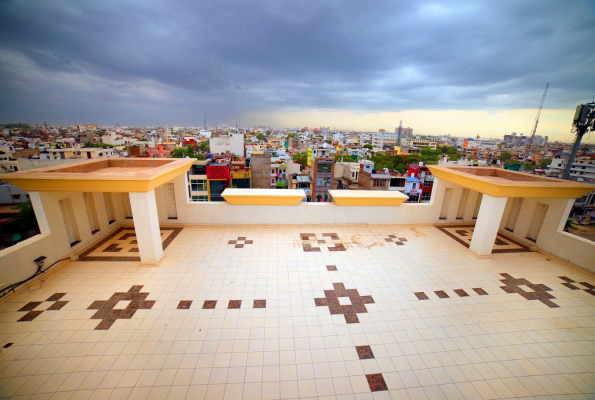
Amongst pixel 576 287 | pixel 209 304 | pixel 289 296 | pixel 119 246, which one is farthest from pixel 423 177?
pixel 119 246

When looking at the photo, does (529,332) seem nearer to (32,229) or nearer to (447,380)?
(447,380)

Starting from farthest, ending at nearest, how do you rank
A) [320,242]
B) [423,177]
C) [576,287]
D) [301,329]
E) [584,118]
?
[423,177], [584,118], [320,242], [576,287], [301,329]

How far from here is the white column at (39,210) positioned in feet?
13.2

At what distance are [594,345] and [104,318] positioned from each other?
6.96m

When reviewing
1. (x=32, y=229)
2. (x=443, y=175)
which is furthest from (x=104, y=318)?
(x=32, y=229)

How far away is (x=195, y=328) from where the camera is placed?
3.17 meters

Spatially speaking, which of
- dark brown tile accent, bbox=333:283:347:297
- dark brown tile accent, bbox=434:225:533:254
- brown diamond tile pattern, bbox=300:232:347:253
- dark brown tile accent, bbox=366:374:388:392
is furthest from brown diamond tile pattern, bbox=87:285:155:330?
dark brown tile accent, bbox=434:225:533:254

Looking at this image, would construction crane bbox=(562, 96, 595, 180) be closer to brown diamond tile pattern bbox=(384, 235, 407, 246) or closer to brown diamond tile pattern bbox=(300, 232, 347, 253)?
brown diamond tile pattern bbox=(384, 235, 407, 246)

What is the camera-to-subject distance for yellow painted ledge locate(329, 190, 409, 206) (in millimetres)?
6262

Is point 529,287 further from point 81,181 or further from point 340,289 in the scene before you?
point 81,181

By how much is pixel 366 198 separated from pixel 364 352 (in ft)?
13.3

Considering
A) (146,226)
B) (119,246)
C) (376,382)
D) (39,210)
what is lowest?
(376,382)

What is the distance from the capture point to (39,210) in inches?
164

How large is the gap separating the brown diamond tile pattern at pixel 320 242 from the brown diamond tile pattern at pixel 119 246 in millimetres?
3230
